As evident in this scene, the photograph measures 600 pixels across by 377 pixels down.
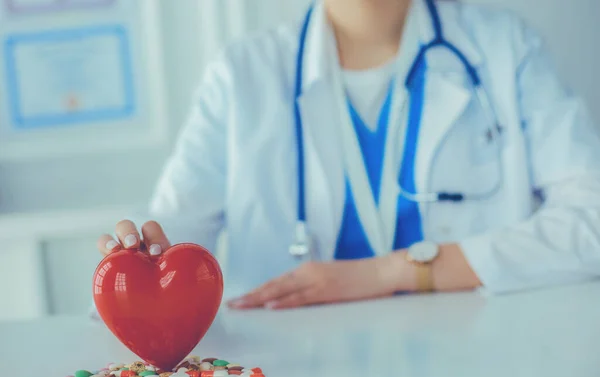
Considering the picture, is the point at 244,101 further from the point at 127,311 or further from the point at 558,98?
the point at 127,311

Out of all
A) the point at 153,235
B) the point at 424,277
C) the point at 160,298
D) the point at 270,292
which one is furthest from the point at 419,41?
the point at 160,298

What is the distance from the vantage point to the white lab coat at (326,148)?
1411mm

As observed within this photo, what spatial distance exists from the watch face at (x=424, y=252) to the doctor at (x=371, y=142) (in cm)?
15

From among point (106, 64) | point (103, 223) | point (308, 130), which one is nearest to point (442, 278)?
point (308, 130)

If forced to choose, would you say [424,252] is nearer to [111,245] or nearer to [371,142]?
[371,142]

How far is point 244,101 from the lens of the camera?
1.47 meters

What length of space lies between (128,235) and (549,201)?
30.8 inches

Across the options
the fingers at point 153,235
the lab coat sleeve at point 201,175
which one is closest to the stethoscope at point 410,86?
the lab coat sleeve at point 201,175

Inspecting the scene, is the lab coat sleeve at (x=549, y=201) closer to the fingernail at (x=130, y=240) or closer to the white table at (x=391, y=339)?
the white table at (x=391, y=339)

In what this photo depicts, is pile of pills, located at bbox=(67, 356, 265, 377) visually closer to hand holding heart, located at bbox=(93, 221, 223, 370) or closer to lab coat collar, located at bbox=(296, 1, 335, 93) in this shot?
hand holding heart, located at bbox=(93, 221, 223, 370)

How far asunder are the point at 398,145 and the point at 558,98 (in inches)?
11.8

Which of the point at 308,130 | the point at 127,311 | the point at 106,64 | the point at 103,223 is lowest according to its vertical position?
the point at 103,223

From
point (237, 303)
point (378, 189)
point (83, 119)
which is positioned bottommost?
point (237, 303)

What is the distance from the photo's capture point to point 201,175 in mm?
1453
